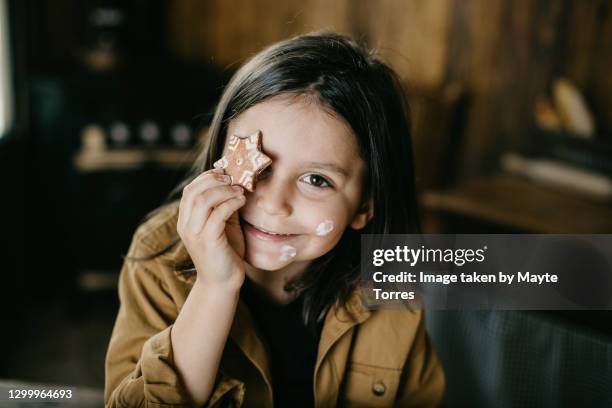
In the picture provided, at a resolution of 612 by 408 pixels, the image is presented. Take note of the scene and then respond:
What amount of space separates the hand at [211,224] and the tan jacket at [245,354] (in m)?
0.11

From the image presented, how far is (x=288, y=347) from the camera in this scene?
110 cm

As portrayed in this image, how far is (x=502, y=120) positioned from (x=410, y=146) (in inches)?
52.4

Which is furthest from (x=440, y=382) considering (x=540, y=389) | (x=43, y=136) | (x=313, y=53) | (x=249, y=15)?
(x=249, y=15)

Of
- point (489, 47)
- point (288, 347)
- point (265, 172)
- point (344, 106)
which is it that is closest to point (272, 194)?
point (265, 172)

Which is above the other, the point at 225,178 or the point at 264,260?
the point at 225,178

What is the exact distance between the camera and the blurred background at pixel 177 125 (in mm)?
2023

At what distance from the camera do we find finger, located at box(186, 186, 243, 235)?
82cm

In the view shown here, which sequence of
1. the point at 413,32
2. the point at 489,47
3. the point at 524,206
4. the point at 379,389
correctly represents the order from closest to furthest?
the point at 379,389 < the point at 524,206 < the point at 489,47 < the point at 413,32

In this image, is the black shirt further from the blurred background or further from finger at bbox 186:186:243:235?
the blurred background

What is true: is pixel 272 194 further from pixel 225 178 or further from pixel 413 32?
pixel 413 32

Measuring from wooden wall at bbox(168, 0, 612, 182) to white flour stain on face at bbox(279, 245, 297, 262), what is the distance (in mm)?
1357

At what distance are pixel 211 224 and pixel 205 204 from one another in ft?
0.09

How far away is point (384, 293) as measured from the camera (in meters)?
1.08

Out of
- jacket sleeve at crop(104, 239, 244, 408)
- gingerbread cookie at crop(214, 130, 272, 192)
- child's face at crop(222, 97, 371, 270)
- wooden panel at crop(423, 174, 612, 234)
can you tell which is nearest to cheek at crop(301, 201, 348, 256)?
child's face at crop(222, 97, 371, 270)
